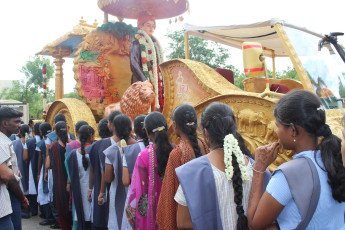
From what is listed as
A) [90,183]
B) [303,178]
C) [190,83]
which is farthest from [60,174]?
[303,178]

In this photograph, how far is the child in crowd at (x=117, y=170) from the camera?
3.35 meters

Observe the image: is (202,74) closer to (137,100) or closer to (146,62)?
(137,100)

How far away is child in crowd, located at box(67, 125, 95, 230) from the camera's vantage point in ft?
13.9

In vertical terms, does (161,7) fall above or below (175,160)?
above

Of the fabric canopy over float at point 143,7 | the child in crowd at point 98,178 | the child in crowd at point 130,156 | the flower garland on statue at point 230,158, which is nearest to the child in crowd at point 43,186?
the child in crowd at point 98,178

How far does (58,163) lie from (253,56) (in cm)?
318

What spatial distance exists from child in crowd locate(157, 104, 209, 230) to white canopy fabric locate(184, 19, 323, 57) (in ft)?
7.32

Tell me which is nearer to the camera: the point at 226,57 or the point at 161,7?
the point at 161,7

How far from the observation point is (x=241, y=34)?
5.39m

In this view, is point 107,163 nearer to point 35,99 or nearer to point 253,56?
point 253,56

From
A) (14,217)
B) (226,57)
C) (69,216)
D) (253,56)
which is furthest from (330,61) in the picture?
(226,57)

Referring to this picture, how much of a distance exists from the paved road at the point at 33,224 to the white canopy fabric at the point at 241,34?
4234 millimetres

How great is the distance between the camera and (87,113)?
639 centimetres

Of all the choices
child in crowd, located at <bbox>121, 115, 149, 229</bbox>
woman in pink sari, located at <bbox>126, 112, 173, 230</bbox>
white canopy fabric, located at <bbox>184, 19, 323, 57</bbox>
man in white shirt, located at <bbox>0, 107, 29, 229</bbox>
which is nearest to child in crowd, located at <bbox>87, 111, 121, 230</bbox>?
child in crowd, located at <bbox>121, 115, 149, 229</bbox>
